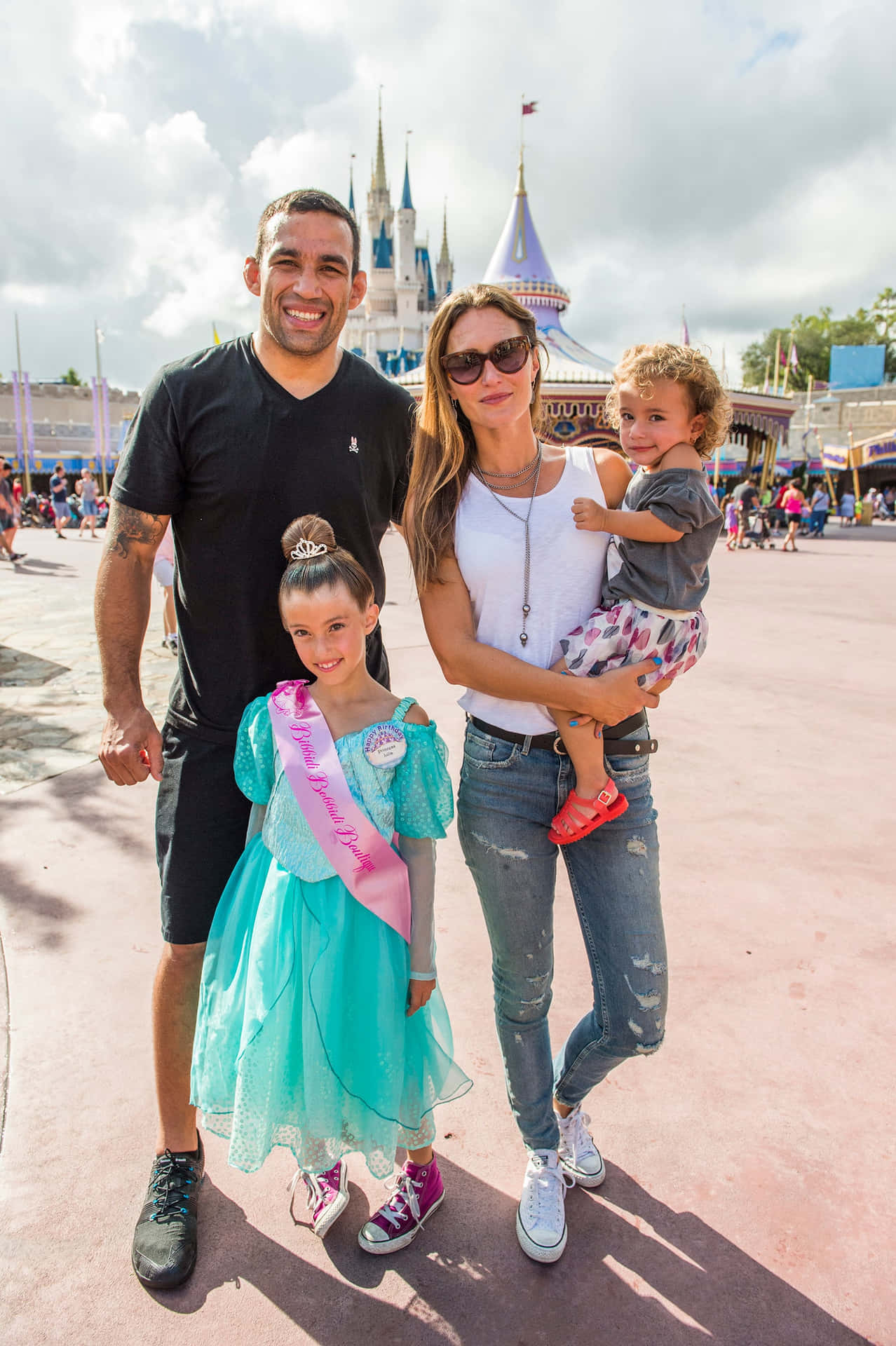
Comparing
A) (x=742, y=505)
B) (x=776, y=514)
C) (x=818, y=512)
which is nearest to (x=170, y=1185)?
(x=742, y=505)

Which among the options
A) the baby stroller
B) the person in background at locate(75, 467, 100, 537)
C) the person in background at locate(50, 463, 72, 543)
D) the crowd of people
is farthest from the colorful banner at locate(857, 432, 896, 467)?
the person in background at locate(50, 463, 72, 543)

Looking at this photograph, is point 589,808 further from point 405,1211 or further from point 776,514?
point 776,514

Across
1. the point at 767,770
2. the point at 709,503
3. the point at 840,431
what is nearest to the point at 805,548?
the point at 767,770

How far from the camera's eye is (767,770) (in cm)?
492

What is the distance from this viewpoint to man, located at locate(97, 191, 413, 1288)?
1.97 m

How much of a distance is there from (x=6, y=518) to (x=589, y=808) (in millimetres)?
15534

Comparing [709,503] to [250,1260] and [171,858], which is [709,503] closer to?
[171,858]

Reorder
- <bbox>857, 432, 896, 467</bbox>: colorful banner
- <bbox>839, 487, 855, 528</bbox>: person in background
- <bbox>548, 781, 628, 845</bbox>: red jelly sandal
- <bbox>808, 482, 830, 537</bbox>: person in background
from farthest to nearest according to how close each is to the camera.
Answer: <bbox>857, 432, 896, 467</bbox>: colorful banner → <bbox>839, 487, 855, 528</bbox>: person in background → <bbox>808, 482, 830, 537</bbox>: person in background → <bbox>548, 781, 628, 845</bbox>: red jelly sandal

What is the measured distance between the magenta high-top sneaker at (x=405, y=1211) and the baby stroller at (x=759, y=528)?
20907 mm

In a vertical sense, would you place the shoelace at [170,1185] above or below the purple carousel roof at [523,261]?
below

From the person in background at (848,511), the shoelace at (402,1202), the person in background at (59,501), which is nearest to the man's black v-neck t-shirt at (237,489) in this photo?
the shoelace at (402,1202)

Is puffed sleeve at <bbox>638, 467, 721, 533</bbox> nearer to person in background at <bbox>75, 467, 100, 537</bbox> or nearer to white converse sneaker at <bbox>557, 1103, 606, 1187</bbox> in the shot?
white converse sneaker at <bbox>557, 1103, 606, 1187</bbox>

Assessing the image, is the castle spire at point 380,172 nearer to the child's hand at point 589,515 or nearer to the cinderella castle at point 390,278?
the cinderella castle at point 390,278

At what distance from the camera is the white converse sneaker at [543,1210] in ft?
6.35
